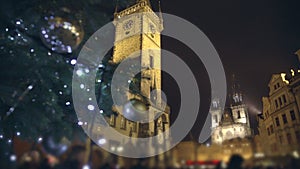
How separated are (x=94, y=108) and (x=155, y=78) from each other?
2963 cm

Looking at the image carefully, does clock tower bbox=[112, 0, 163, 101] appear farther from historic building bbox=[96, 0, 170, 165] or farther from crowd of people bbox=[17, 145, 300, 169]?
crowd of people bbox=[17, 145, 300, 169]

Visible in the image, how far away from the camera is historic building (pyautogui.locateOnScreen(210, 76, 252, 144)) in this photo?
60.9m

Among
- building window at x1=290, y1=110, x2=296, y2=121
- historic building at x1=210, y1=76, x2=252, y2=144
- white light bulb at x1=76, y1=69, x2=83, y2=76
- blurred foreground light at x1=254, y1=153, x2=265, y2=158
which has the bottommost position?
blurred foreground light at x1=254, y1=153, x2=265, y2=158

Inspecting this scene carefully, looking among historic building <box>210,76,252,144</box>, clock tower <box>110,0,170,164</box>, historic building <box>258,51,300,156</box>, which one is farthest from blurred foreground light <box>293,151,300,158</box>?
historic building <box>210,76,252,144</box>

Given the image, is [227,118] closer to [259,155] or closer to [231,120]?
[231,120]

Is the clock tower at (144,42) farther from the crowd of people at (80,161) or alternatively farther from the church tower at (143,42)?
the crowd of people at (80,161)

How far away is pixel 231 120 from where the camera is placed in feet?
213

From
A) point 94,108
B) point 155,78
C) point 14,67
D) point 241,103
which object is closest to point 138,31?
point 155,78

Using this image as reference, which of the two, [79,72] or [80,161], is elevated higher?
[79,72]

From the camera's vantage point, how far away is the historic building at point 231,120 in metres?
60.9

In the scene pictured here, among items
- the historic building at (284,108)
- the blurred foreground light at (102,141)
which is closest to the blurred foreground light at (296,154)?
the blurred foreground light at (102,141)

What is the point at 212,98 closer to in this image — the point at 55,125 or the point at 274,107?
the point at 274,107

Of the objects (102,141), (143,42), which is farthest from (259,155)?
(143,42)

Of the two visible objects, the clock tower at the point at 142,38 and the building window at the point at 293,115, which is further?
the clock tower at the point at 142,38
